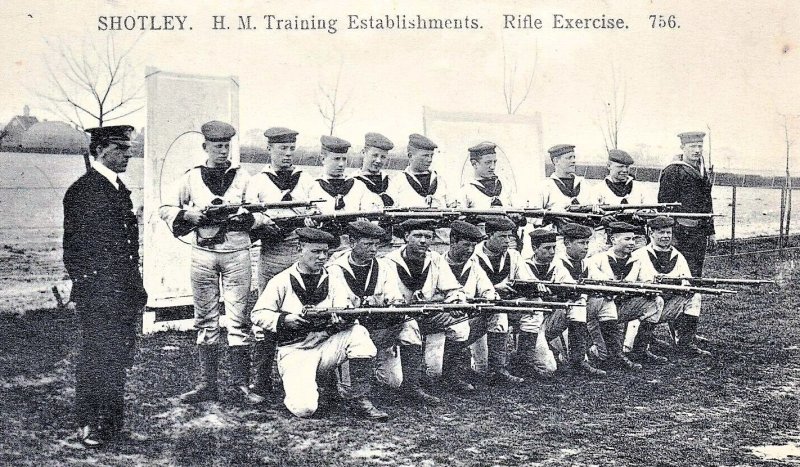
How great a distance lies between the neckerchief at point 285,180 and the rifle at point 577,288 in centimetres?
164

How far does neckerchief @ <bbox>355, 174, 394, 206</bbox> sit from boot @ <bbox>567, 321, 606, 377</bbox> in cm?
160

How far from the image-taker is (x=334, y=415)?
4.18m

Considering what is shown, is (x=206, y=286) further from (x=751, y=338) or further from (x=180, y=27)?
(x=751, y=338)

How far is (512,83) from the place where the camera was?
502 cm

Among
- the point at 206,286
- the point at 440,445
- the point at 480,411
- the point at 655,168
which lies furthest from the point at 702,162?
the point at 206,286

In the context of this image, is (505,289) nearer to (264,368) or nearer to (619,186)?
(619,186)

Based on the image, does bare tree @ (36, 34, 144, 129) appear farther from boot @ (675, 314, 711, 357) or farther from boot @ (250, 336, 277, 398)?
boot @ (675, 314, 711, 357)

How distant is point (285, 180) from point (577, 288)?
216 cm

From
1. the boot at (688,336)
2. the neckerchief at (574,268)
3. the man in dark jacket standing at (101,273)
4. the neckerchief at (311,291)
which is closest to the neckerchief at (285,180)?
the neckerchief at (311,291)

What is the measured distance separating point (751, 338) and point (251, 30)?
4.35 meters

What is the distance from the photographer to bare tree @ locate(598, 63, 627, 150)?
17.0 ft

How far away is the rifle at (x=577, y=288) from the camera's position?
16.0 feet

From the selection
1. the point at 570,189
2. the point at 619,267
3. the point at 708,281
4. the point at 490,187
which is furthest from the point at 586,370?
the point at 490,187

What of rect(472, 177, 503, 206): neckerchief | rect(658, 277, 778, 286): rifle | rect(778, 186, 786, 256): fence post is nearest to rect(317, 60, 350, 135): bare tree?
rect(472, 177, 503, 206): neckerchief
